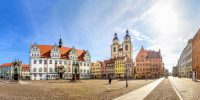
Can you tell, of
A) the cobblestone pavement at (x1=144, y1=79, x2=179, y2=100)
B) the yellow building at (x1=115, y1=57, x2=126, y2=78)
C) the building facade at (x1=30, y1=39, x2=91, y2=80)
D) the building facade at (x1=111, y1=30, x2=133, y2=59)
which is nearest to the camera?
the cobblestone pavement at (x1=144, y1=79, x2=179, y2=100)

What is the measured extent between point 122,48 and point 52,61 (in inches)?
2654

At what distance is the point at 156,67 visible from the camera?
149375mm

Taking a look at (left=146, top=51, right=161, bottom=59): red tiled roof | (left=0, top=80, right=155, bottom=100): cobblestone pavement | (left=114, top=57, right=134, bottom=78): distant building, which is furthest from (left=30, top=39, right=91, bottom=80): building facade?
(left=0, top=80, right=155, bottom=100): cobblestone pavement

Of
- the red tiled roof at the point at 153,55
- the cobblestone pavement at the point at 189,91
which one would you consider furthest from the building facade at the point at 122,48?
the cobblestone pavement at the point at 189,91

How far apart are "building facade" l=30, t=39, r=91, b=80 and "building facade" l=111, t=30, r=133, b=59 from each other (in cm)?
4531

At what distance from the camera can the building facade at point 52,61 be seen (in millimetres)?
111125

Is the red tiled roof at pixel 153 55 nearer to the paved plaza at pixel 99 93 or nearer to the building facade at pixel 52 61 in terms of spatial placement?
the building facade at pixel 52 61

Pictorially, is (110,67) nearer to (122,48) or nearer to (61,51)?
(122,48)

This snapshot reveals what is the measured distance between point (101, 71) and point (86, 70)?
88.8 ft

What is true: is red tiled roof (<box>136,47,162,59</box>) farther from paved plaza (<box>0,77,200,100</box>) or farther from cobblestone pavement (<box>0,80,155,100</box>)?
cobblestone pavement (<box>0,80,155,100</box>)

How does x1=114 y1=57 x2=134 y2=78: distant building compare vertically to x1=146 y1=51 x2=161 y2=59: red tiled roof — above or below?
below

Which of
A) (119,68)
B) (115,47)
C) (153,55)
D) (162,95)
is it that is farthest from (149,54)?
(162,95)

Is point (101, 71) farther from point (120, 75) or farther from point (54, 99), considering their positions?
point (54, 99)

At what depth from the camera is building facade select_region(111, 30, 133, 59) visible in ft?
551
